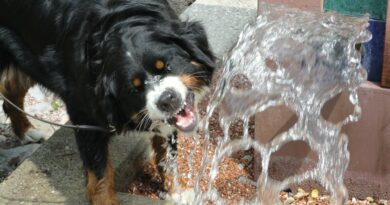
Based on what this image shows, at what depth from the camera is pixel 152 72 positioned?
10.5ft

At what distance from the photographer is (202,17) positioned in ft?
17.2

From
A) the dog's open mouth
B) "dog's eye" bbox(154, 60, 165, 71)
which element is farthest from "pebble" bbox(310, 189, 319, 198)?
"dog's eye" bbox(154, 60, 165, 71)

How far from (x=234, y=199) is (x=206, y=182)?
0.66 ft

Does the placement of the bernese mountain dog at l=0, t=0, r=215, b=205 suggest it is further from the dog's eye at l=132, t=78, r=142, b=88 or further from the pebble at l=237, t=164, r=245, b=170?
the pebble at l=237, t=164, r=245, b=170

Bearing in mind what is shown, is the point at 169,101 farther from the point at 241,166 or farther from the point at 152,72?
the point at 241,166

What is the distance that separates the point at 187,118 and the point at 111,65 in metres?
0.46

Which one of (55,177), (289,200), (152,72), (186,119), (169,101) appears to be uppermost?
(152,72)

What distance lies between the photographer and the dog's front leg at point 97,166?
12.2 feet

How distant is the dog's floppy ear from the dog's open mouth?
0.18 m

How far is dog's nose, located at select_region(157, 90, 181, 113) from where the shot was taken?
3150 mm

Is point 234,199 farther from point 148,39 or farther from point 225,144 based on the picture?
point 148,39

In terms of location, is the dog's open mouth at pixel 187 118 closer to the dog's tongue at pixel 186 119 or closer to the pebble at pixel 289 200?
the dog's tongue at pixel 186 119

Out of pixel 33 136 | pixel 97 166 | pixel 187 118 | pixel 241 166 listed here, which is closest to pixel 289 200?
pixel 241 166

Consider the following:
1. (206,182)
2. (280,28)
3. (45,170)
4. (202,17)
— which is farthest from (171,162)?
(202,17)
